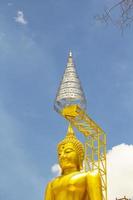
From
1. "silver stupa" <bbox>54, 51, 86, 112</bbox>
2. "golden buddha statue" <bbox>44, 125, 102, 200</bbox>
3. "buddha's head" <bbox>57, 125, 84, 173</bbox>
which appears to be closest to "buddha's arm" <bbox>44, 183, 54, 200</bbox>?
"golden buddha statue" <bbox>44, 125, 102, 200</bbox>

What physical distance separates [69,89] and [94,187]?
1246cm

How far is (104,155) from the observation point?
1032 inches

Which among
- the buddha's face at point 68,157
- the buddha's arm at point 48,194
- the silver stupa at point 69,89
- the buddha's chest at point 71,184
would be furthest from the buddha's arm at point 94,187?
the silver stupa at point 69,89

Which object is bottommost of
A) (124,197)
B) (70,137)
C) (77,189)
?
(77,189)

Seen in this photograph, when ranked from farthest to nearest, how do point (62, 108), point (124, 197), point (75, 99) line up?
1. point (124, 197)
2. point (62, 108)
3. point (75, 99)

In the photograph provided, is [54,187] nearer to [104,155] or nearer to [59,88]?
[59,88]

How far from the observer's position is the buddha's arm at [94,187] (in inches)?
295

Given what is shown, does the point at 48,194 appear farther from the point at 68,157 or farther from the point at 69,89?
the point at 69,89

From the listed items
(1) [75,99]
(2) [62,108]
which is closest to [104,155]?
(2) [62,108]

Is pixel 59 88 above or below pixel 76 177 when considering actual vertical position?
Result: above

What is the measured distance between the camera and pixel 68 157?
802 centimetres

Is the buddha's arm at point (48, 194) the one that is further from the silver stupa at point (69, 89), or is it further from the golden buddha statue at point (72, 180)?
the silver stupa at point (69, 89)

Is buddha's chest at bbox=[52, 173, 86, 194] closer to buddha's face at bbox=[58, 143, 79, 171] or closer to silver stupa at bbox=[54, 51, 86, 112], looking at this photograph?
buddha's face at bbox=[58, 143, 79, 171]

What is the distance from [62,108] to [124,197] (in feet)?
24.4
